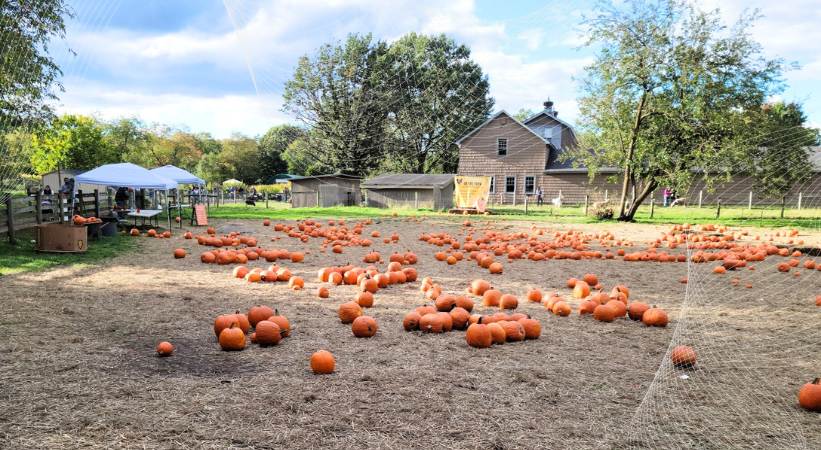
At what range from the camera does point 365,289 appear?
21.4 ft

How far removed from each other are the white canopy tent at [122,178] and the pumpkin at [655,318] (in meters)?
13.6

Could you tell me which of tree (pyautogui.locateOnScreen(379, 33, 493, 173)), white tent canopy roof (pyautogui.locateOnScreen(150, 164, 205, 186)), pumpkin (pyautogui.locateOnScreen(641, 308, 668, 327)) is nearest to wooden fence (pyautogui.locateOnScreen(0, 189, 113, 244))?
white tent canopy roof (pyautogui.locateOnScreen(150, 164, 205, 186))

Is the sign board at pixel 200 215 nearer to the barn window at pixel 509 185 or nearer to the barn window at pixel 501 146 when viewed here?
the barn window at pixel 501 146

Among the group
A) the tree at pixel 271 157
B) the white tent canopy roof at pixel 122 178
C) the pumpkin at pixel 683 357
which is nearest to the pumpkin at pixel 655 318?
the pumpkin at pixel 683 357

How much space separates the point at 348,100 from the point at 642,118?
876 inches

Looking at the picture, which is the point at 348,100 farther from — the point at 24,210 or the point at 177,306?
the point at 177,306

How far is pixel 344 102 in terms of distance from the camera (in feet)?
122

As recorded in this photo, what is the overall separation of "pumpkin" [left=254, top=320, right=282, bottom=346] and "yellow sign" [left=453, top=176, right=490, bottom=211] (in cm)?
2649

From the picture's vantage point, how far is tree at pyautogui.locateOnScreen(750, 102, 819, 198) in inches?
858

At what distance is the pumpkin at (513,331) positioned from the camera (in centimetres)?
473

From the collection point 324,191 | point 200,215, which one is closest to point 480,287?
point 200,215

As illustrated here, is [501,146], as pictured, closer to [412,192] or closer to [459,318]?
[412,192]

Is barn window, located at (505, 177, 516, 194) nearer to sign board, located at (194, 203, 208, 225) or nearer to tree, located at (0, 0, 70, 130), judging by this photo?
sign board, located at (194, 203, 208, 225)

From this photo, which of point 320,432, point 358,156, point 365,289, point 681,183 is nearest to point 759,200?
point 681,183
